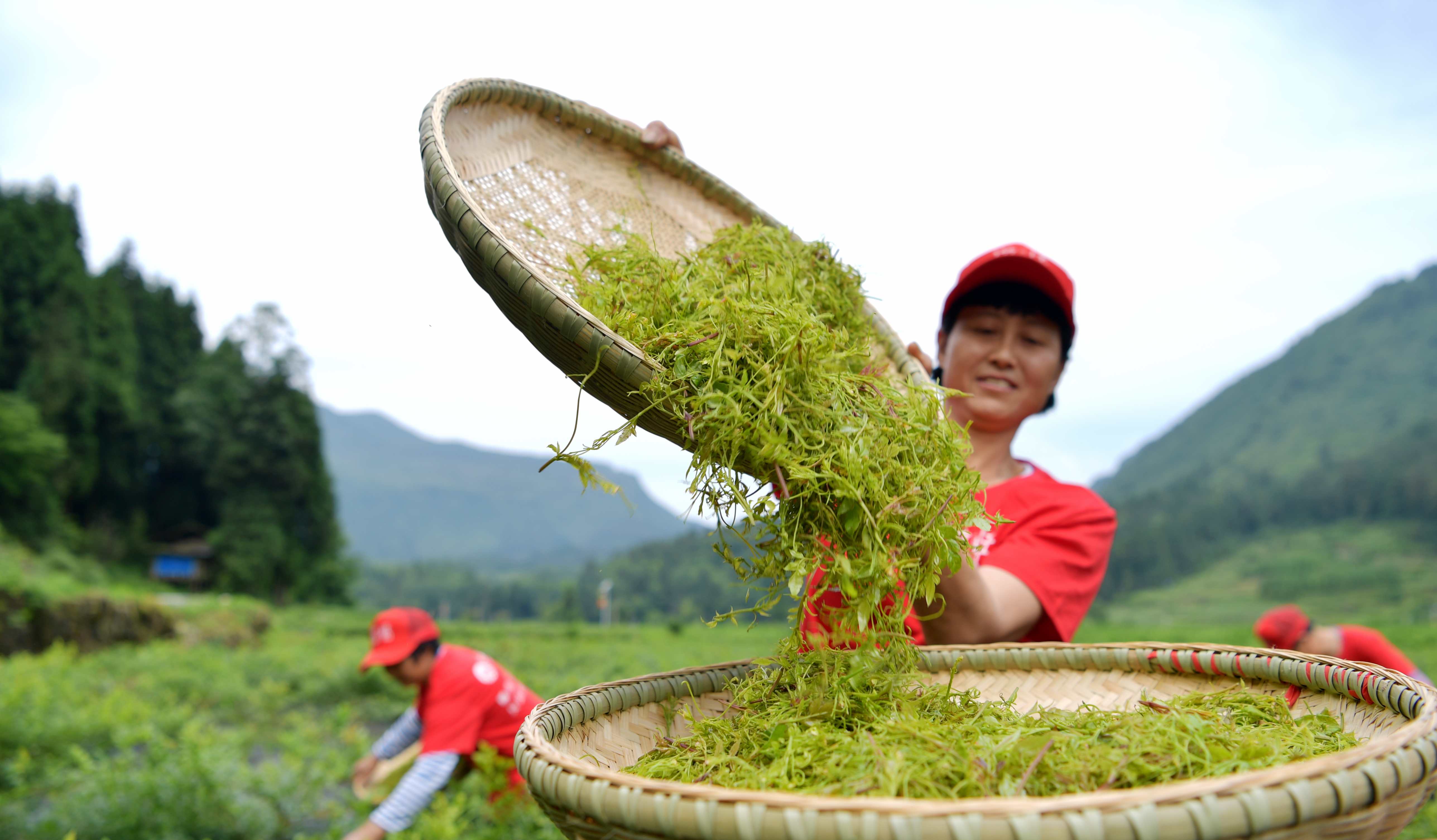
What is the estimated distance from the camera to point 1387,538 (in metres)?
72.1

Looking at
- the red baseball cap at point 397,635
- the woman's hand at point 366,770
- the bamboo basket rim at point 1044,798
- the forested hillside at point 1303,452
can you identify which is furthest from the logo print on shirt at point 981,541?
the forested hillside at point 1303,452

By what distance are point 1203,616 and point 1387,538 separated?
30051mm

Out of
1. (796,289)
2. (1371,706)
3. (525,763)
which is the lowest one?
(525,763)

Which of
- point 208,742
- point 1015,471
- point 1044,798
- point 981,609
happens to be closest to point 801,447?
point 1044,798

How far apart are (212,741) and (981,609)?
5512 mm

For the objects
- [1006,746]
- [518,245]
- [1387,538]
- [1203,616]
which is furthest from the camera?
[1387,538]

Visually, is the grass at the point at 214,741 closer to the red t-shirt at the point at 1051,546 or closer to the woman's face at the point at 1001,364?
the red t-shirt at the point at 1051,546

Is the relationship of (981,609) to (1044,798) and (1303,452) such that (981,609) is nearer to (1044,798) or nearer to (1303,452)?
(1044,798)

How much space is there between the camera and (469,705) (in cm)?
388

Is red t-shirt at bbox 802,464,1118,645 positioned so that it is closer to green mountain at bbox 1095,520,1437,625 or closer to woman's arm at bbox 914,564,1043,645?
woman's arm at bbox 914,564,1043,645

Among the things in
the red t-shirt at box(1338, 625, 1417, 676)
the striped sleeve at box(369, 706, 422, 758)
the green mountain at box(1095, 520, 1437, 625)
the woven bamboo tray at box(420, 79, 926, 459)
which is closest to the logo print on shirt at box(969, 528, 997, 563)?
the woven bamboo tray at box(420, 79, 926, 459)

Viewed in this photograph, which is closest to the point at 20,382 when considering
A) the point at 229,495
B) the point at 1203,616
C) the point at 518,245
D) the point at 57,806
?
the point at 229,495

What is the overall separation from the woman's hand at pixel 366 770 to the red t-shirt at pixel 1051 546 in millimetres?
3274

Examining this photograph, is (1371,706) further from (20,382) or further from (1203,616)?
(1203,616)
